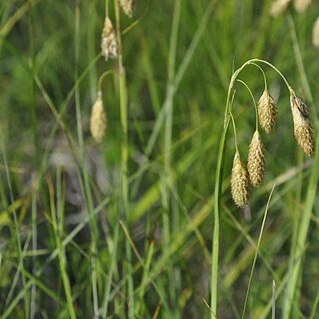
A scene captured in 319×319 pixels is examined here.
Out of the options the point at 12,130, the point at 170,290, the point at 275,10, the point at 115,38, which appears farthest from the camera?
the point at 12,130

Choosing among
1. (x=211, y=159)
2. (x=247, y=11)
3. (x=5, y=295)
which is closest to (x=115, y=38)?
(x=5, y=295)

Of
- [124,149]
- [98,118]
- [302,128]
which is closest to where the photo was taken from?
[302,128]

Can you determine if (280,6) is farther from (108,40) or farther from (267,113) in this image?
(267,113)

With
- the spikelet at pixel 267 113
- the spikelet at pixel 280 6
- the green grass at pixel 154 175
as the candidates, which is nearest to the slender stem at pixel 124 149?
the green grass at pixel 154 175

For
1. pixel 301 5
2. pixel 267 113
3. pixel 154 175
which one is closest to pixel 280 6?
pixel 301 5

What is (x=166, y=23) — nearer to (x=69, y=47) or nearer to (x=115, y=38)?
(x=69, y=47)

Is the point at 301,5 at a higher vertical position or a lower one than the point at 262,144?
higher
